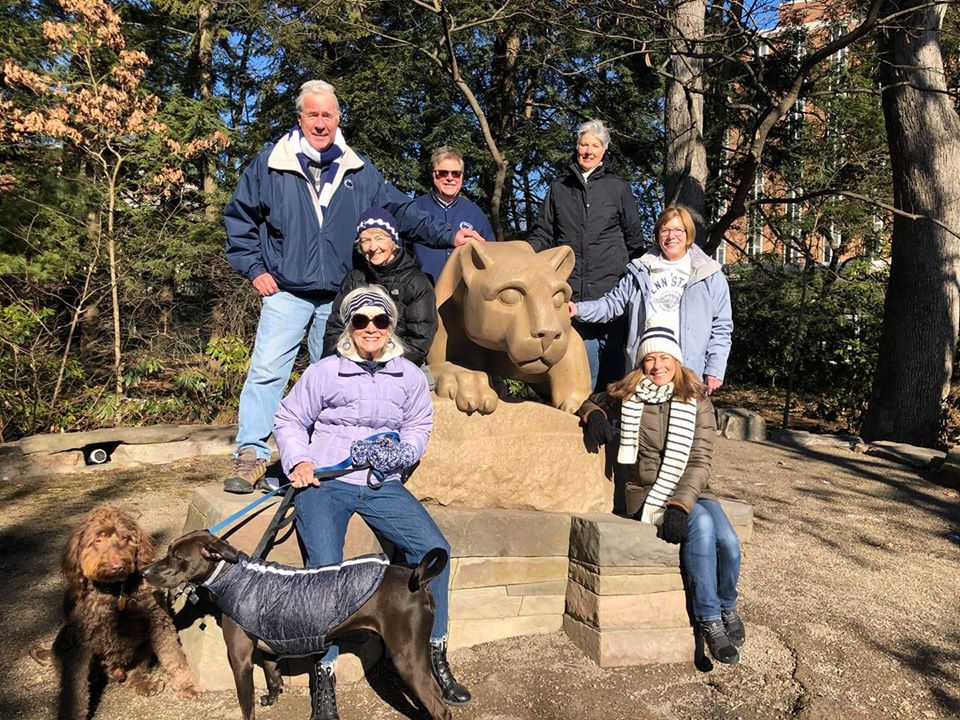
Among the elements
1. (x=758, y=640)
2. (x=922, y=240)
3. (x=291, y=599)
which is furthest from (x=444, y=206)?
(x=922, y=240)

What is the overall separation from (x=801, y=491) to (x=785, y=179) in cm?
686

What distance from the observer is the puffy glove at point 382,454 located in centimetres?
292

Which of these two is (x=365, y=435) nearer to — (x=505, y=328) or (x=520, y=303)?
(x=505, y=328)

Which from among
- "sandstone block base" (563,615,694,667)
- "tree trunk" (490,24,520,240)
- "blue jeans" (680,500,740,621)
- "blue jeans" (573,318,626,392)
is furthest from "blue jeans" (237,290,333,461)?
"tree trunk" (490,24,520,240)

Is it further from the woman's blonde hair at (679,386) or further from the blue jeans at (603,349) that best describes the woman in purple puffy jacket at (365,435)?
the blue jeans at (603,349)

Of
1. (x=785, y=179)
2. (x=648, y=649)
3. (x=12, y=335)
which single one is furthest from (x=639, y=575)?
(x=785, y=179)

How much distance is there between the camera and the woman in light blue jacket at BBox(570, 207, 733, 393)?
379 cm

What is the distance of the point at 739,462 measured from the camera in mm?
7758

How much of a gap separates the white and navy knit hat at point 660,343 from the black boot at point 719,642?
1.21 metres

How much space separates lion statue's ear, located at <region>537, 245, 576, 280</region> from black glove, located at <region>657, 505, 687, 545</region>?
1.17m

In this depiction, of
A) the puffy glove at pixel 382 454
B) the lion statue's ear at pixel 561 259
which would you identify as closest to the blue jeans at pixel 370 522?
the puffy glove at pixel 382 454

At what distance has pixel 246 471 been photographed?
141 inches

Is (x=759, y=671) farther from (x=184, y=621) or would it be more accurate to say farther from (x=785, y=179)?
(x=785, y=179)

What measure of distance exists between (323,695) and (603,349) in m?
2.56
